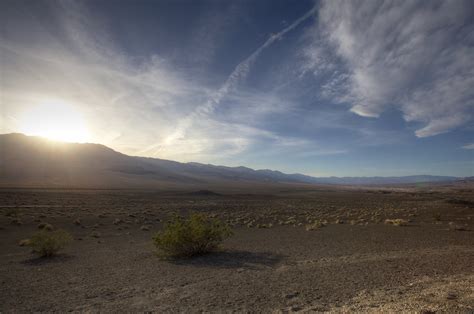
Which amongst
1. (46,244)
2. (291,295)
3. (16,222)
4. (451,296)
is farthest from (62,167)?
(451,296)

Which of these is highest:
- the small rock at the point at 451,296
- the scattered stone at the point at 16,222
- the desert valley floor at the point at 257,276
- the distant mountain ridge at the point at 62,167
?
the distant mountain ridge at the point at 62,167

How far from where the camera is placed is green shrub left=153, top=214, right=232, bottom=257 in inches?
514

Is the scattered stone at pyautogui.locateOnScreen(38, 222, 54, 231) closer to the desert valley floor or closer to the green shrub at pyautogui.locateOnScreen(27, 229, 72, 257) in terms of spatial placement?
the desert valley floor

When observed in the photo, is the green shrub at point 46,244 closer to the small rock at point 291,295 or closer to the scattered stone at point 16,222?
the small rock at point 291,295

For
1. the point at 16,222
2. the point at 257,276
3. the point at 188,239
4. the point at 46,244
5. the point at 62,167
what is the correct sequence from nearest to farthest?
the point at 257,276 < the point at 188,239 < the point at 46,244 < the point at 16,222 < the point at 62,167

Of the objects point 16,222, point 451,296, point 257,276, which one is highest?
point 451,296

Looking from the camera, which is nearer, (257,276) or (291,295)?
(291,295)

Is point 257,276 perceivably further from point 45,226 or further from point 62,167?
point 62,167

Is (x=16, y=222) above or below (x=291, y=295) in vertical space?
Answer: above

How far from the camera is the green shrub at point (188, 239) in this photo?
42.9 feet

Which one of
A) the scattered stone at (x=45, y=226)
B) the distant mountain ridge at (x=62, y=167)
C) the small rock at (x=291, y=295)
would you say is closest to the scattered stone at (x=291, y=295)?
the small rock at (x=291, y=295)

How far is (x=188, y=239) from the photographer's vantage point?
1344cm

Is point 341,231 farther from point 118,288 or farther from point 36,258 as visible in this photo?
point 36,258

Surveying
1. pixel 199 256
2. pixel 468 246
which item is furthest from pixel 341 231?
pixel 199 256
